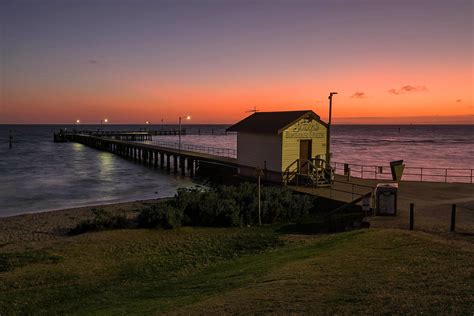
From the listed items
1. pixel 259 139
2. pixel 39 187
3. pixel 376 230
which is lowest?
pixel 39 187

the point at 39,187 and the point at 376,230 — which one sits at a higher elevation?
the point at 376,230

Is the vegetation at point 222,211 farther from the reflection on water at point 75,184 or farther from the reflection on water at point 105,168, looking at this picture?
the reflection on water at point 105,168

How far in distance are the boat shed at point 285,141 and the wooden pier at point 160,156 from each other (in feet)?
24.2

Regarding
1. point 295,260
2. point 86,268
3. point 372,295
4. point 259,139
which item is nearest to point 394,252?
point 295,260

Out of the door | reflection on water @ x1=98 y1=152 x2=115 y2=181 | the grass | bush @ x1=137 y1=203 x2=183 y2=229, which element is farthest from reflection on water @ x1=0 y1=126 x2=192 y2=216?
the grass

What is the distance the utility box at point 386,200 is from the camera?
530 inches

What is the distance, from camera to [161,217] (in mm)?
15578

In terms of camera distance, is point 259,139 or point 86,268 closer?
point 86,268

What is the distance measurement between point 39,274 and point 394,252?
879 cm

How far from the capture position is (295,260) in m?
9.62

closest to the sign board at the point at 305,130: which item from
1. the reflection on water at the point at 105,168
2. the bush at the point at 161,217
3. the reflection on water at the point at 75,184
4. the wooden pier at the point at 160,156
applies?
the bush at the point at 161,217

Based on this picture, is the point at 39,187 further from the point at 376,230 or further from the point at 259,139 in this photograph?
the point at 376,230

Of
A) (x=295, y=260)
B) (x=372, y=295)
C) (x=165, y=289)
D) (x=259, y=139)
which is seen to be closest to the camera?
(x=372, y=295)

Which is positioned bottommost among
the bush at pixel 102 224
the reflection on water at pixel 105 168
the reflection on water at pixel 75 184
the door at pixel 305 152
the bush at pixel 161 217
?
the reflection on water at pixel 75 184
